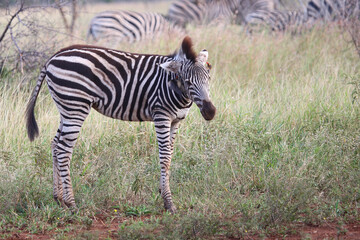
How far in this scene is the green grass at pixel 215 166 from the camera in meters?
4.06

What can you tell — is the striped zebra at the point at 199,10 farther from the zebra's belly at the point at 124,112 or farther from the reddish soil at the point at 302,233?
the reddish soil at the point at 302,233

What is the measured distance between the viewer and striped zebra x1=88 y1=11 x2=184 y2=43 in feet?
37.1

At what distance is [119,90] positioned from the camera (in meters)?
4.50

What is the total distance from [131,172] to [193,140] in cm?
99

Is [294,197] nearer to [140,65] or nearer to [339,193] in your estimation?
[339,193]

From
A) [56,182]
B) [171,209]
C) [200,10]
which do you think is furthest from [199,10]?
[171,209]

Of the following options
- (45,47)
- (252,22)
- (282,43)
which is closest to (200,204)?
(45,47)

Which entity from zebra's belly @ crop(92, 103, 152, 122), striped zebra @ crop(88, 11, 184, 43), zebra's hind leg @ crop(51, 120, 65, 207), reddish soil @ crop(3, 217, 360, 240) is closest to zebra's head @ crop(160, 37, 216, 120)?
zebra's belly @ crop(92, 103, 152, 122)

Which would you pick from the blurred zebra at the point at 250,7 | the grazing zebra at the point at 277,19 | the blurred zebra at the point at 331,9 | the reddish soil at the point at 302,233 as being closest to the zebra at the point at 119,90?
the reddish soil at the point at 302,233

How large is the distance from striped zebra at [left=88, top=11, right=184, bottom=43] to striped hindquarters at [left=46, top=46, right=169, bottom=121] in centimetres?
663

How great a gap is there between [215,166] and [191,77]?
4.22 ft

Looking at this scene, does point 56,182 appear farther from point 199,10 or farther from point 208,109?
point 199,10

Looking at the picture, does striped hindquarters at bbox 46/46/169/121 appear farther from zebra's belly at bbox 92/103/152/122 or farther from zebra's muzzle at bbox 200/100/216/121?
zebra's muzzle at bbox 200/100/216/121

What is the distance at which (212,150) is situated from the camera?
5250mm
